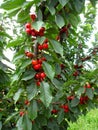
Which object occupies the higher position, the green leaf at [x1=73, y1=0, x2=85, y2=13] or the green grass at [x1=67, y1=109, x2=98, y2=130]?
the green leaf at [x1=73, y1=0, x2=85, y2=13]

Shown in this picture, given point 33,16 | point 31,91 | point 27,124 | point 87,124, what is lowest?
point 27,124

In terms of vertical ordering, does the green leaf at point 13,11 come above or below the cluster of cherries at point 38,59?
above

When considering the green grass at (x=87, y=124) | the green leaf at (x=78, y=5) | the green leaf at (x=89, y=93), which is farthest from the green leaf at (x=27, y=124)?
the green grass at (x=87, y=124)

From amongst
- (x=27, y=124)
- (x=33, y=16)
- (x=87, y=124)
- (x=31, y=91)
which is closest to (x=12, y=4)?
(x=33, y=16)

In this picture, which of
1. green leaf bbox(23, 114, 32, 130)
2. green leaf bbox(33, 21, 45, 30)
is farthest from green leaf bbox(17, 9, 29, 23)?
green leaf bbox(23, 114, 32, 130)

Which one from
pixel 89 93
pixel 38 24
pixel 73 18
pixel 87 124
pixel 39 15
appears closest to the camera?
pixel 38 24

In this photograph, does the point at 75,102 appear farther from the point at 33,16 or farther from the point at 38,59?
the point at 33,16

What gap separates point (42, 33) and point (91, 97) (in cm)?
63

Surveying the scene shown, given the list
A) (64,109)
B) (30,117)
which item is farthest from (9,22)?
(30,117)

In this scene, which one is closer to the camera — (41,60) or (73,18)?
(41,60)

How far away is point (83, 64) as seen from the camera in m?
3.09

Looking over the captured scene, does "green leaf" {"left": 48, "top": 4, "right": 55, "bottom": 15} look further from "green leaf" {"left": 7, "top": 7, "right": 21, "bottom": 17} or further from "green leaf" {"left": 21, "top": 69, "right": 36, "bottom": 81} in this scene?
"green leaf" {"left": 21, "top": 69, "right": 36, "bottom": 81}

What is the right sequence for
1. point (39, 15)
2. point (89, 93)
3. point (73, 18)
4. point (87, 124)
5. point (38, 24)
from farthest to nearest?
1. point (87, 124)
2. point (89, 93)
3. point (73, 18)
4. point (39, 15)
5. point (38, 24)

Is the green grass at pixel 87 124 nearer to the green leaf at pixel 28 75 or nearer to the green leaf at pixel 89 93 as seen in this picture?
the green leaf at pixel 89 93
